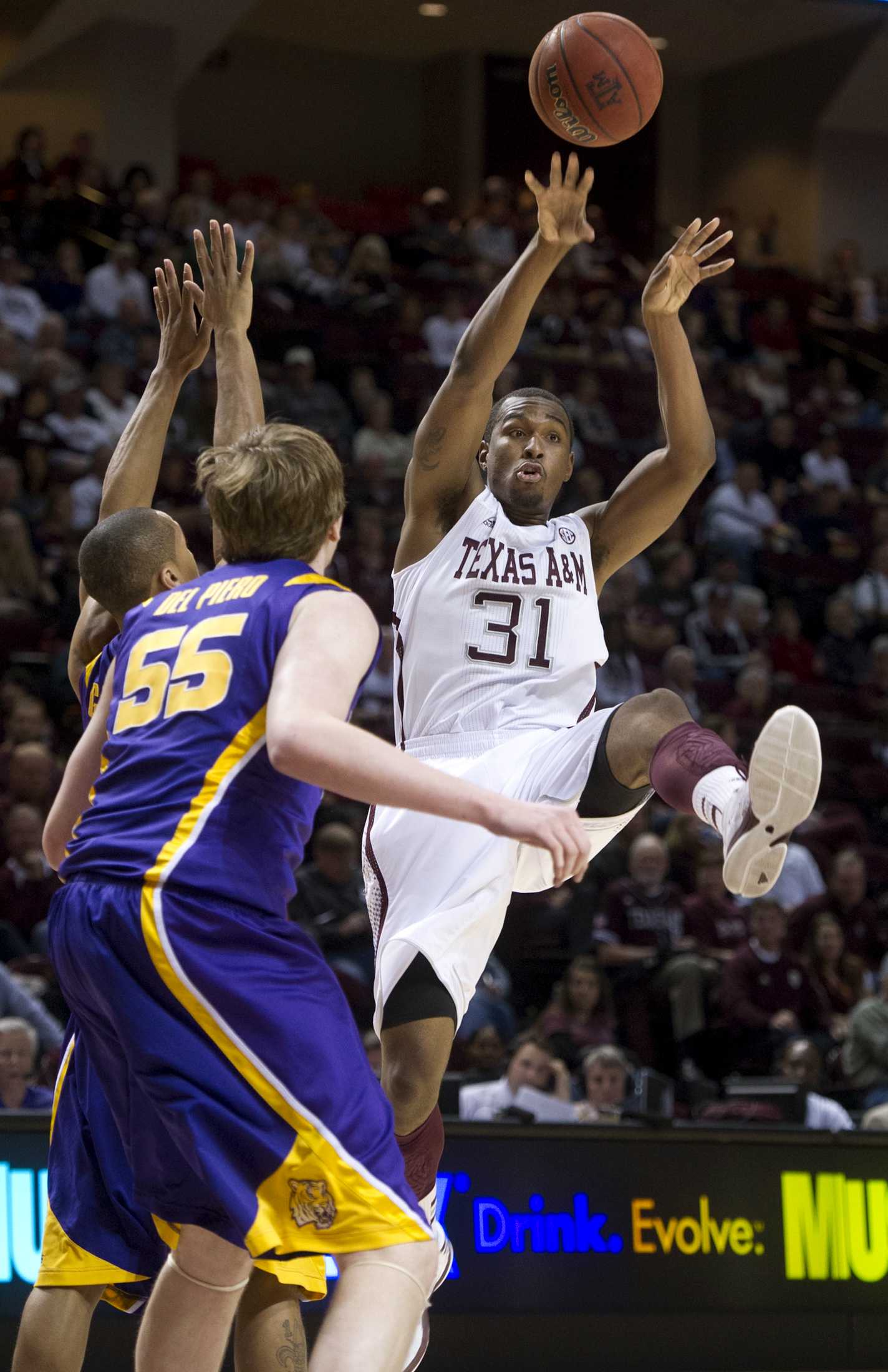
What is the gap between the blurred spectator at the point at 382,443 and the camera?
13570 millimetres

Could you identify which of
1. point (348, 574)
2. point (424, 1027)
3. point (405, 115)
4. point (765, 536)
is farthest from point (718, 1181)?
point (405, 115)

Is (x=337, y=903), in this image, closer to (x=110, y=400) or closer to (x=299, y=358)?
(x=110, y=400)

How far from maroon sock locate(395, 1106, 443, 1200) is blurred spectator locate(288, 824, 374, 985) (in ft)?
13.7

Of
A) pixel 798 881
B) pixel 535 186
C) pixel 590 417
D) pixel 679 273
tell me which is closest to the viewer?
pixel 535 186

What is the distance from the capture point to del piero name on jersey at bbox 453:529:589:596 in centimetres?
464

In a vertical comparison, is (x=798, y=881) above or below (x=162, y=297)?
below

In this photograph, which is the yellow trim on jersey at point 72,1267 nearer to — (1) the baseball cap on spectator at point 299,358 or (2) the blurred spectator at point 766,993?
(2) the blurred spectator at point 766,993

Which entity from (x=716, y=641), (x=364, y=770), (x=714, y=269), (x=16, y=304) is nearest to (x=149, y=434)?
(x=714, y=269)

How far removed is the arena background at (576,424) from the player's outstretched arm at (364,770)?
11.9 ft

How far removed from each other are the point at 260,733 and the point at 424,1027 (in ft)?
4.70

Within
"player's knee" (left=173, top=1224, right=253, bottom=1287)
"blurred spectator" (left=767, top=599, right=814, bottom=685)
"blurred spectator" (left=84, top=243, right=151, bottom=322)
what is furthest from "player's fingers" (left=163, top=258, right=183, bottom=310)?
"blurred spectator" (left=767, top=599, right=814, bottom=685)

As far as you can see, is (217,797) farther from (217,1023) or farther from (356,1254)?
(356,1254)

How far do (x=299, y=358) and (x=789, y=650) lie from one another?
4372mm

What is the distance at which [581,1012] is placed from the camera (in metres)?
8.96
